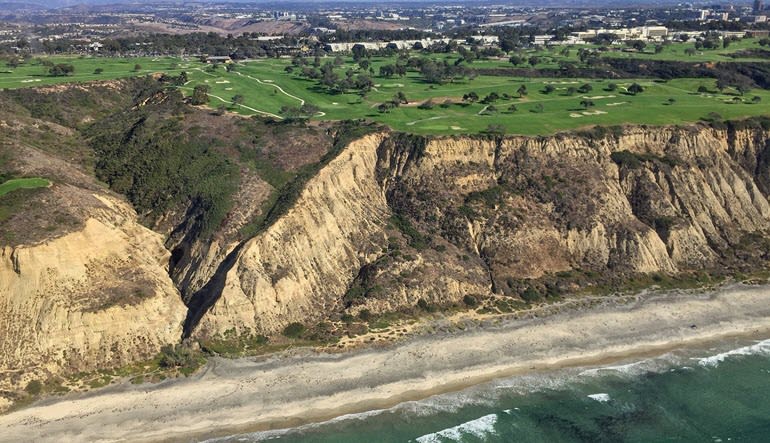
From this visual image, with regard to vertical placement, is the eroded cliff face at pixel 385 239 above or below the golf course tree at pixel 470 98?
below

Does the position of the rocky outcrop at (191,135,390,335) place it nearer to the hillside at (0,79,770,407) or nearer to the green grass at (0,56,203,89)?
the hillside at (0,79,770,407)

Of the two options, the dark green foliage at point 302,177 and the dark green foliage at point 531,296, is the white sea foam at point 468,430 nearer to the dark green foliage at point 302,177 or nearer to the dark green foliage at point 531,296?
the dark green foliage at point 531,296

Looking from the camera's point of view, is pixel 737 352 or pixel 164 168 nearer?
pixel 737 352

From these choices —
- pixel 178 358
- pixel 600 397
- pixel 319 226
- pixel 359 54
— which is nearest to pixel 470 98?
pixel 319 226

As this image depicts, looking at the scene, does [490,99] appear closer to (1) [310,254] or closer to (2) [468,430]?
(1) [310,254]

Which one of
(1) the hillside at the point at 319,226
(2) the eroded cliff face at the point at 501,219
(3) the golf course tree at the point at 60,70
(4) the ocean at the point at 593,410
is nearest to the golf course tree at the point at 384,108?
(1) the hillside at the point at 319,226

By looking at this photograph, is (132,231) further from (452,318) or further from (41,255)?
(452,318)
